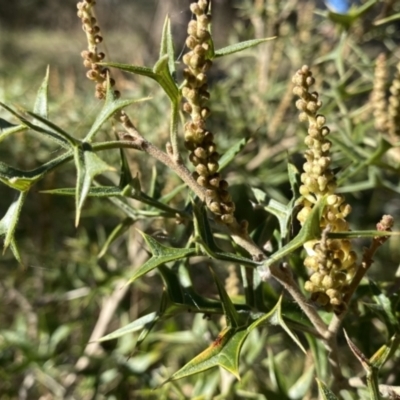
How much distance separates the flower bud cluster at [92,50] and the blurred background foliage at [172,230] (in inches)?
6.7

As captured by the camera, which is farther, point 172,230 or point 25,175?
point 172,230

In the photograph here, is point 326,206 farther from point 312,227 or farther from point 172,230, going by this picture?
point 172,230

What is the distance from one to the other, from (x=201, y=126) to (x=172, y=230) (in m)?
0.53

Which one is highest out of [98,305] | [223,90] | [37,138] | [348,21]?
[348,21]

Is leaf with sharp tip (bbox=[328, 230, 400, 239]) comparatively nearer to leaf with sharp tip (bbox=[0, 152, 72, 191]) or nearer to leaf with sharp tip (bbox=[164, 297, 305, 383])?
leaf with sharp tip (bbox=[164, 297, 305, 383])

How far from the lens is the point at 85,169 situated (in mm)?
373

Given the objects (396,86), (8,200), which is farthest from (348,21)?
(8,200)

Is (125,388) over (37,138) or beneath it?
beneath

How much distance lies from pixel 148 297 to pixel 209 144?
0.90m

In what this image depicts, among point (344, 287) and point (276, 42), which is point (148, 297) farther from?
point (344, 287)

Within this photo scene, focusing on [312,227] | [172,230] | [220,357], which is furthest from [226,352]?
[172,230]

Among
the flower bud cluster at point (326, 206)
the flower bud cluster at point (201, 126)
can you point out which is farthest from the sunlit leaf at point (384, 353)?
the flower bud cluster at point (201, 126)

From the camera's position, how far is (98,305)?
1297mm

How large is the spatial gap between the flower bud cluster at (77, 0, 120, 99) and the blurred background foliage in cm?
17
